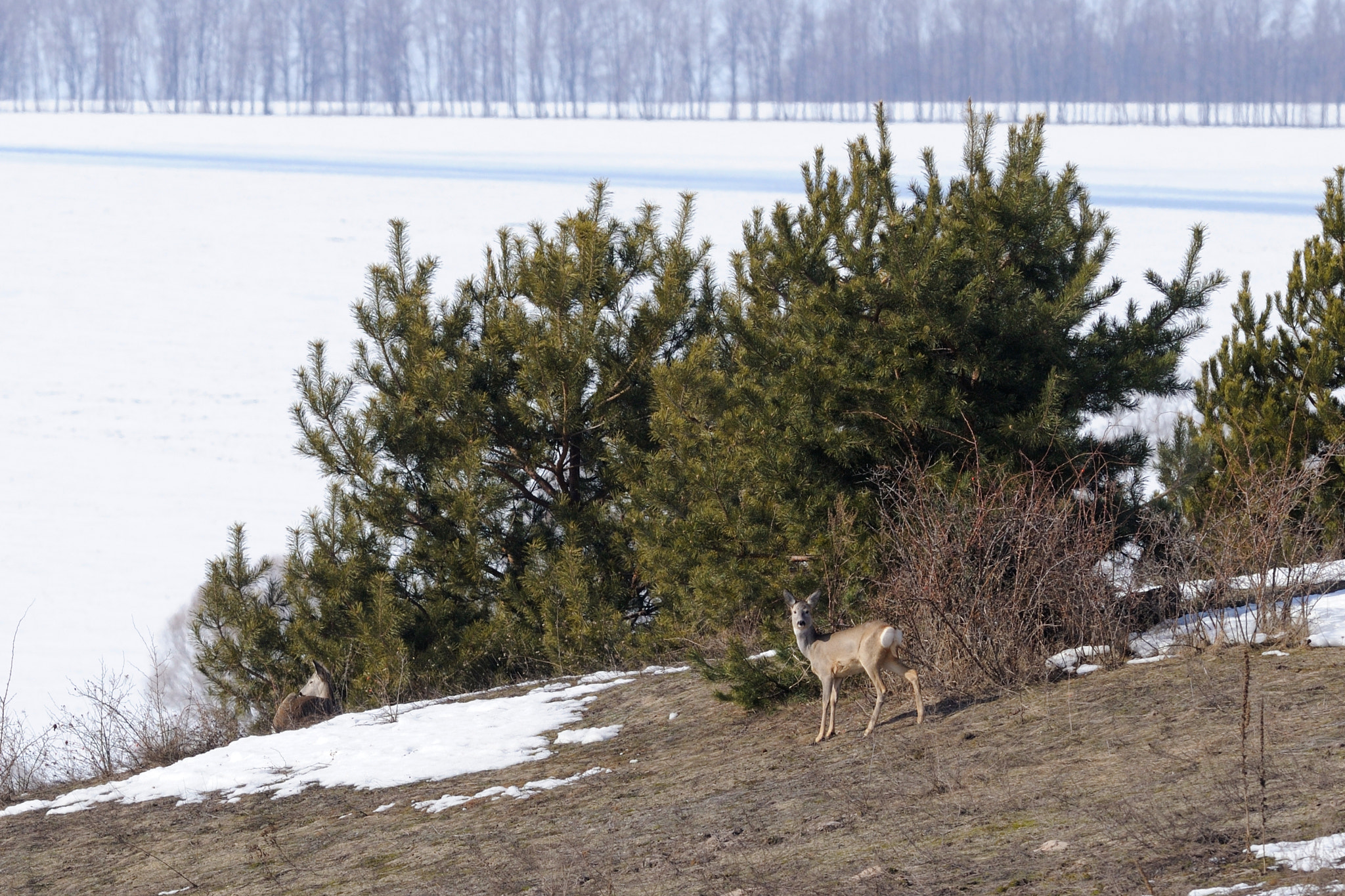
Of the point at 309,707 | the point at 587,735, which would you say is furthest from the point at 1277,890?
the point at 309,707

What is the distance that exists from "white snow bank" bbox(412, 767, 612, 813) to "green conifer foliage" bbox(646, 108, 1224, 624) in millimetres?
2596

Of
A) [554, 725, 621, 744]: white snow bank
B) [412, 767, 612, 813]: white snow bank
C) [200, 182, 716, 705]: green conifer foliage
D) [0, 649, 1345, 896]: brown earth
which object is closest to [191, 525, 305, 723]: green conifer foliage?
[200, 182, 716, 705]: green conifer foliage

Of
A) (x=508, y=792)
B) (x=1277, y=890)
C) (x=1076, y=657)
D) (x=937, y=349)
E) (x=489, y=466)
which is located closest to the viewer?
(x=1277, y=890)

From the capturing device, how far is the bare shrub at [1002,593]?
775cm

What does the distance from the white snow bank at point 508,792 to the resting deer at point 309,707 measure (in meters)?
3.67

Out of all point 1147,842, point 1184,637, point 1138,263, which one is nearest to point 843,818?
point 1147,842

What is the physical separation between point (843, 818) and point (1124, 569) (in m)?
3.23

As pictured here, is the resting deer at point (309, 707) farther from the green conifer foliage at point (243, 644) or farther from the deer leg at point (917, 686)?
the deer leg at point (917, 686)

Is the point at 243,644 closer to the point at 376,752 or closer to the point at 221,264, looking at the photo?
the point at 376,752

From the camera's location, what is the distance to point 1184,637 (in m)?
7.84

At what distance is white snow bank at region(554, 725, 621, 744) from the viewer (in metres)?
8.73

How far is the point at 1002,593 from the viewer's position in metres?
7.79

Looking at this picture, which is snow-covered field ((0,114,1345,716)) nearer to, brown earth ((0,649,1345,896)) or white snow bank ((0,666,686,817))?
white snow bank ((0,666,686,817))

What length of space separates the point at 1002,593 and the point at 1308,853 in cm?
321
